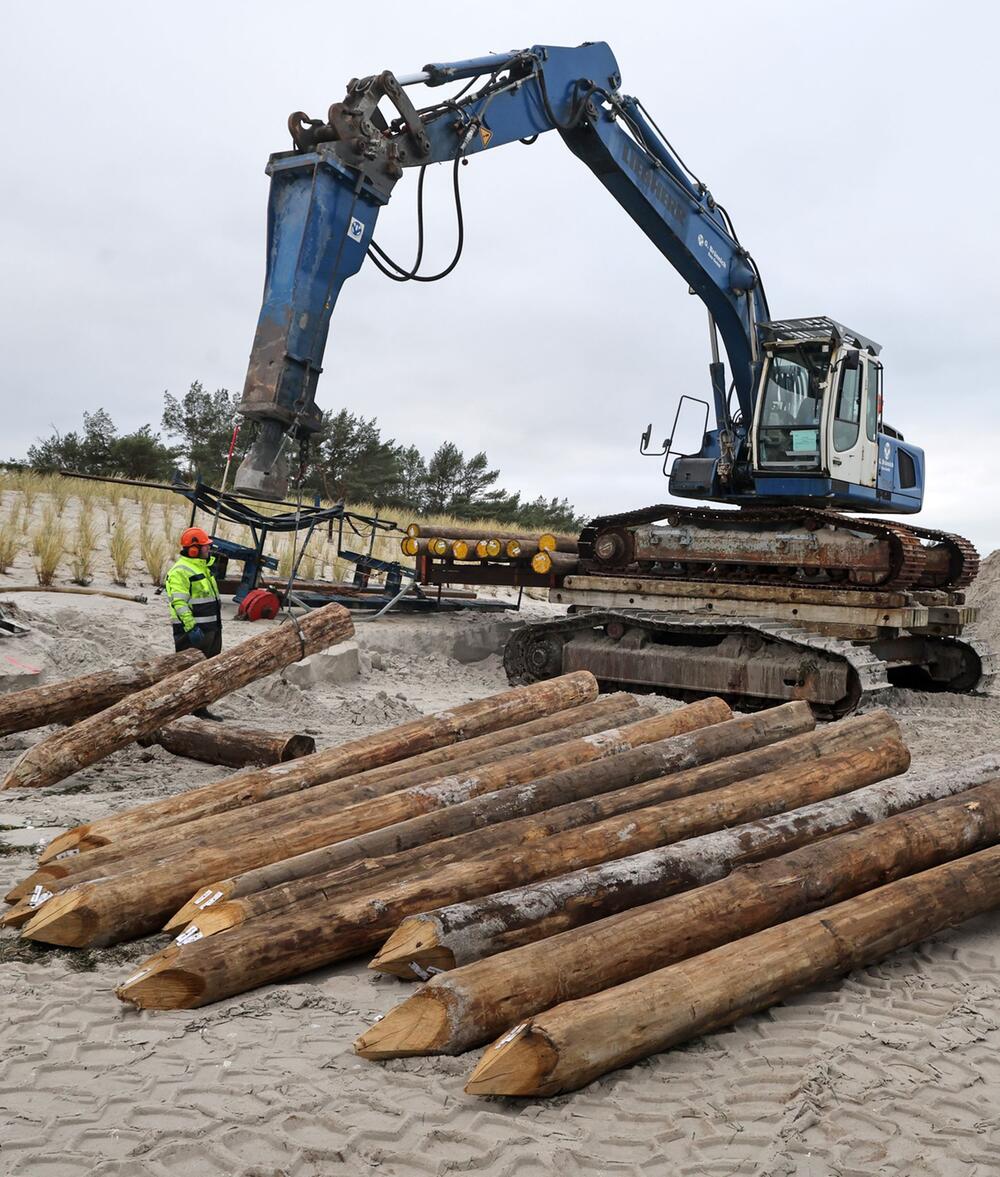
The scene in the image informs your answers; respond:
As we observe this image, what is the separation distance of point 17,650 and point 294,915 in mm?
6520

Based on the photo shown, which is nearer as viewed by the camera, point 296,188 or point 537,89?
point 296,188

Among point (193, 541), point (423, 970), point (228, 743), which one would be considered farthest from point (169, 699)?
point (423, 970)

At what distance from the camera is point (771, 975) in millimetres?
3566

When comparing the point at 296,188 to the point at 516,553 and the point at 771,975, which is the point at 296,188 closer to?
the point at 516,553

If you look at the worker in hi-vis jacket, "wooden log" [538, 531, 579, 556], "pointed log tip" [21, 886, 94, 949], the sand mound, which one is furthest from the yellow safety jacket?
the sand mound

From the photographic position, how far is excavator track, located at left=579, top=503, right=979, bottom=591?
33.0 ft

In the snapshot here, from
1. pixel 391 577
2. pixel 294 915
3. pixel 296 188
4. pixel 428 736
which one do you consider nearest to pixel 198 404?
pixel 391 577

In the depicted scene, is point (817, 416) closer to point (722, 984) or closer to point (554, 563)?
point (554, 563)

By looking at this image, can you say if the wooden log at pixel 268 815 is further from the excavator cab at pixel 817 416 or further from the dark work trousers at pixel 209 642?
the excavator cab at pixel 817 416

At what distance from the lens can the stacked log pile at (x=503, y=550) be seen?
12.2 meters

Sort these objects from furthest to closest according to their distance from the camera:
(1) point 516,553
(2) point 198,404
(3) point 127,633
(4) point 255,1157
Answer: (2) point 198,404, (1) point 516,553, (3) point 127,633, (4) point 255,1157

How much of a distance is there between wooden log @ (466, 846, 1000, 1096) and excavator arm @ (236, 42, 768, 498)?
16.4 feet

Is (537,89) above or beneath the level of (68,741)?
above

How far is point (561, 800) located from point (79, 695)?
413 cm
